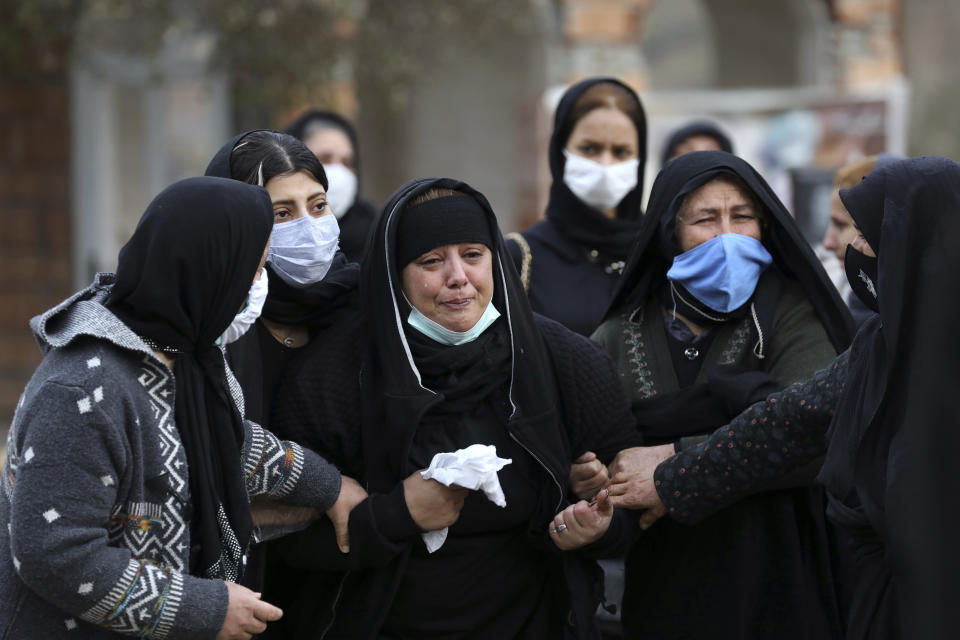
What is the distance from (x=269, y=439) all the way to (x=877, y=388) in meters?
1.25

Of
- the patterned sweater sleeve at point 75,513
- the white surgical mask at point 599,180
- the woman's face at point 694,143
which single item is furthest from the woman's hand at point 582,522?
the woman's face at point 694,143

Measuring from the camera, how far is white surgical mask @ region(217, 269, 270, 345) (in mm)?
2496

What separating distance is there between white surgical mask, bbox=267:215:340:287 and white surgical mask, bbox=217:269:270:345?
1.25 feet

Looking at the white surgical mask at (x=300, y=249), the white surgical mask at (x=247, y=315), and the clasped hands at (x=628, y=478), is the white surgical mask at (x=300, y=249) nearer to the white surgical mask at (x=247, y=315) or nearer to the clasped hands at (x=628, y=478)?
the white surgical mask at (x=247, y=315)

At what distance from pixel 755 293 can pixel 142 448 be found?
159 centimetres

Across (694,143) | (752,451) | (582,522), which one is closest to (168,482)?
(582,522)

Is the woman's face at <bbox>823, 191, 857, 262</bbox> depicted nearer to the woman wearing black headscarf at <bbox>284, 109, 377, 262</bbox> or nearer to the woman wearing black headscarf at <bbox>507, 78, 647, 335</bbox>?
the woman wearing black headscarf at <bbox>507, 78, 647, 335</bbox>

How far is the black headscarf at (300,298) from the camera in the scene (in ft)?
9.64

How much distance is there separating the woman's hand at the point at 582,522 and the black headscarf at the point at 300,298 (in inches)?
29.9

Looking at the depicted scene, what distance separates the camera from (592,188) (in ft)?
12.7

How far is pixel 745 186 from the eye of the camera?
3.10 metres

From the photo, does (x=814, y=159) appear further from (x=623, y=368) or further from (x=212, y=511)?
(x=212, y=511)

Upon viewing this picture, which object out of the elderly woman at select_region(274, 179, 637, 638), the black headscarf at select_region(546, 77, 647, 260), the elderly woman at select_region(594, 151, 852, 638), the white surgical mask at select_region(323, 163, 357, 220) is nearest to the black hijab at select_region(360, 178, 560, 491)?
the elderly woman at select_region(274, 179, 637, 638)

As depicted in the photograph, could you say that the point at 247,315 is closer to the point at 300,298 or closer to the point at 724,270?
the point at 300,298
